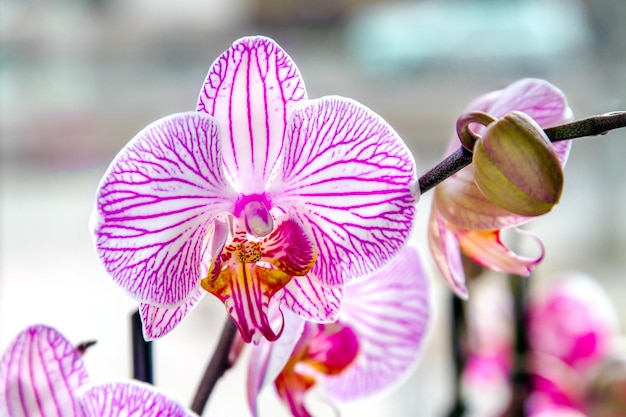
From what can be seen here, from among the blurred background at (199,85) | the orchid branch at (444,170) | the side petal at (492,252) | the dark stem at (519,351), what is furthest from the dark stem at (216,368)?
the blurred background at (199,85)

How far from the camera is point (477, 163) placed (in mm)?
256

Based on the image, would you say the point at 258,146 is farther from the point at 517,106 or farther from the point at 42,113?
the point at 42,113

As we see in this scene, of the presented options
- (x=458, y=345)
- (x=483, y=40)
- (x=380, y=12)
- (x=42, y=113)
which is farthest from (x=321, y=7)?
(x=458, y=345)

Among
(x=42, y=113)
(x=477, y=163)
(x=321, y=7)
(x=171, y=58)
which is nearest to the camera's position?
(x=477, y=163)

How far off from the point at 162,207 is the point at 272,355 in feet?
0.27

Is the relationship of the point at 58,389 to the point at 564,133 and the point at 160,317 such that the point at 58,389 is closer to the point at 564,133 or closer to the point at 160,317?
the point at 160,317

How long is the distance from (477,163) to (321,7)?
22.2 ft

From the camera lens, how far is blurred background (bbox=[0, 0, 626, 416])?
2184 millimetres

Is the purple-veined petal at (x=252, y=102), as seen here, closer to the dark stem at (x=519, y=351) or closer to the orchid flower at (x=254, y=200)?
the orchid flower at (x=254, y=200)

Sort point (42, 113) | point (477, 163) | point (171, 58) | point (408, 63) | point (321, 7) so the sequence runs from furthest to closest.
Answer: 1. point (321, 7)
2. point (171, 58)
3. point (408, 63)
4. point (42, 113)
5. point (477, 163)

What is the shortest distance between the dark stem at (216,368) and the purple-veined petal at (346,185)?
0.16 ft

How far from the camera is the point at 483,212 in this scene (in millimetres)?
307

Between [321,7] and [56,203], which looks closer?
[56,203]

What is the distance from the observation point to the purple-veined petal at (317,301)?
295mm
